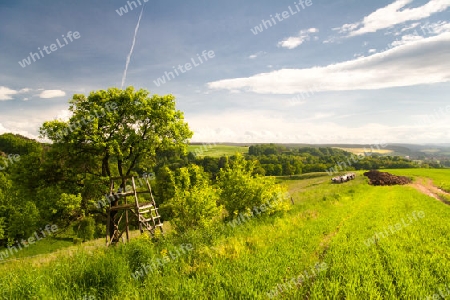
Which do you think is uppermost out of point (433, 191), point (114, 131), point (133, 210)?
point (114, 131)

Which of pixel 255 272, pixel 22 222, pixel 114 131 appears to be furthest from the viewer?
pixel 22 222

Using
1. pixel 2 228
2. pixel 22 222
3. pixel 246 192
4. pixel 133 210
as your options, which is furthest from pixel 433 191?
pixel 2 228

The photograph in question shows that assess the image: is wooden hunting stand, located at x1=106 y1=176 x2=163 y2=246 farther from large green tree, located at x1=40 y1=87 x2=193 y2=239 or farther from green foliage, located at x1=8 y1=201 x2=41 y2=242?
green foliage, located at x1=8 y1=201 x2=41 y2=242

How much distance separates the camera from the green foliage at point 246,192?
68.4 ft

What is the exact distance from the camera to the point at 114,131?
2119cm

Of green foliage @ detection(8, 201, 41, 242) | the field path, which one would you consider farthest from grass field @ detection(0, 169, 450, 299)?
green foliage @ detection(8, 201, 41, 242)

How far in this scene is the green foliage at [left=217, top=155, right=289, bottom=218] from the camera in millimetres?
20844

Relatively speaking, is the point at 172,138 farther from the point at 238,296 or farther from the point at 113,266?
the point at 238,296

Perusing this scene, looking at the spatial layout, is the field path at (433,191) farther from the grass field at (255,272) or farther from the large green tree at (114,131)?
the large green tree at (114,131)

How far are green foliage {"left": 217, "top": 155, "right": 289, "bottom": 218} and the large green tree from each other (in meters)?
5.62

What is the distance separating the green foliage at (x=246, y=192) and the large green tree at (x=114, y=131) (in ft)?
18.4

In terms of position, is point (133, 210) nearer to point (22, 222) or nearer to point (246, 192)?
point (246, 192)

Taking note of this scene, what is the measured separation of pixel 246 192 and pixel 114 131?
12473mm

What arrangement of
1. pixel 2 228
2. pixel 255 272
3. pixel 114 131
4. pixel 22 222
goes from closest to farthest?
pixel 255 272, pixel 114 131, pixel 2 228, pixel 22 222
